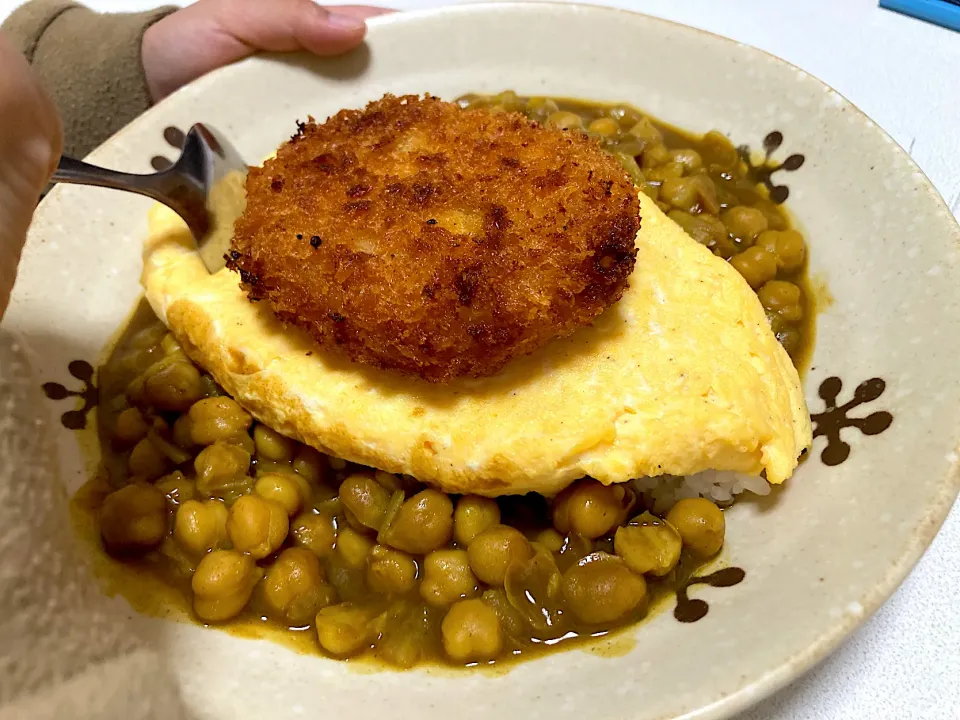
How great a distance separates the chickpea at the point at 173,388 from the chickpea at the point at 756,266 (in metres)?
2.09

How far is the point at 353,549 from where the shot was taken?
238cm

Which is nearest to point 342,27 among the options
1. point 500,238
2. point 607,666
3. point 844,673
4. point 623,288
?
point 500,238

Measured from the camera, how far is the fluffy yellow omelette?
2.14 m

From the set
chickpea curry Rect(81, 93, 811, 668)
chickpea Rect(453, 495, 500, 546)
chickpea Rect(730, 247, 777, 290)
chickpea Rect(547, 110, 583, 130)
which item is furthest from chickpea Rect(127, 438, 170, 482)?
chickpea Rect(730, 247, 777, 290)

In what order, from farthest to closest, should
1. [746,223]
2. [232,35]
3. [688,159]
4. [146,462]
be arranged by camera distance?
[232,35] < [688,159] < [746,223] < [146,462]

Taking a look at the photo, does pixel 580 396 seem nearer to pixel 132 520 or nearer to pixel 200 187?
pixel 132 520

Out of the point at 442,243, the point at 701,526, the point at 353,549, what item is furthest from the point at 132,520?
the point at 701,526

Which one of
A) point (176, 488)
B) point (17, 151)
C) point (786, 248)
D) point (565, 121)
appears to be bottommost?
point (176, 488)

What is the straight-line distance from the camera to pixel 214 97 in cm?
339

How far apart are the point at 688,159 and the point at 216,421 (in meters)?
Result: 2.23

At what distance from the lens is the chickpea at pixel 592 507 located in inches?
87.5

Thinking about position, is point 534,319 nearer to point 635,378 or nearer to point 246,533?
point 635,378

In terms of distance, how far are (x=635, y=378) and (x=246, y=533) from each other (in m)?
1.30

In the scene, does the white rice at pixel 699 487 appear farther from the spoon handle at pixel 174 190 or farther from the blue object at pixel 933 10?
the blue object at pixel 933 10
